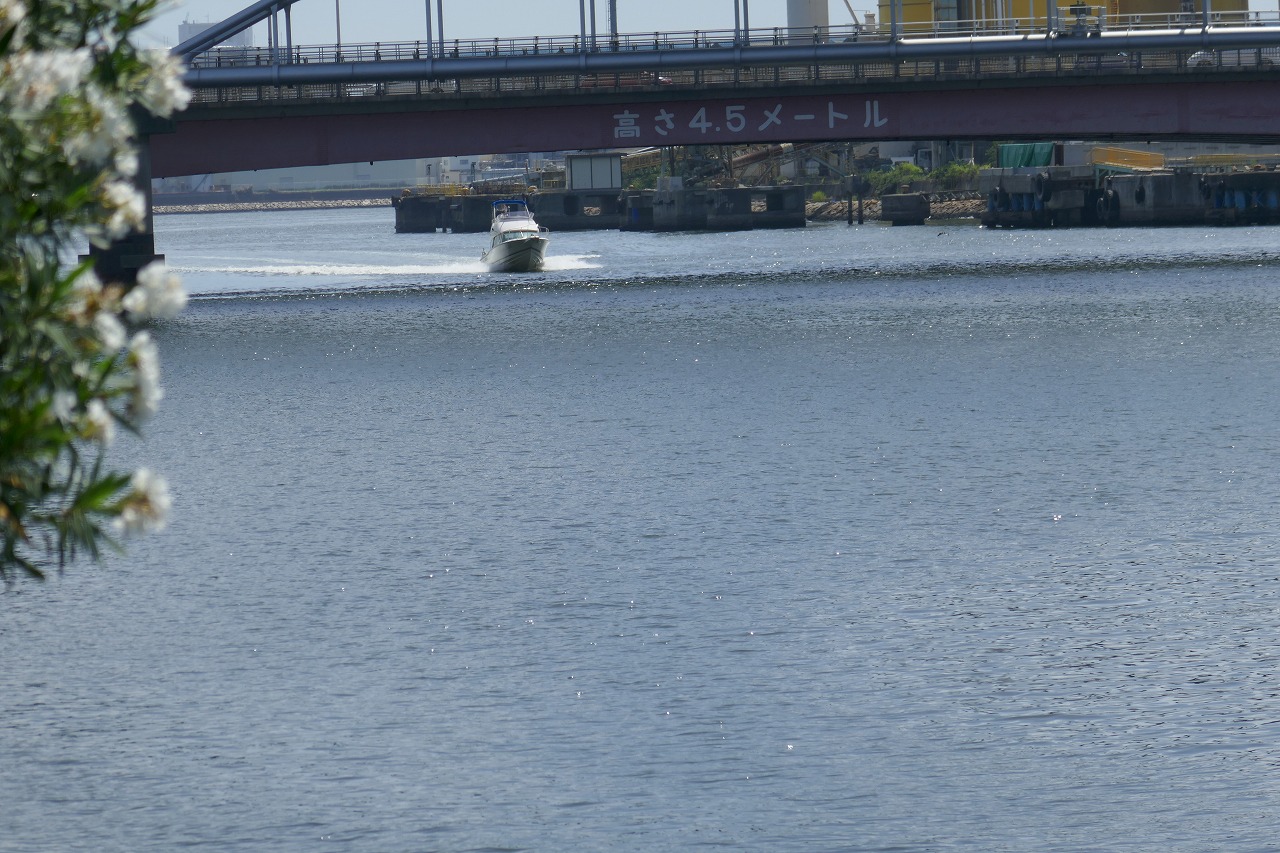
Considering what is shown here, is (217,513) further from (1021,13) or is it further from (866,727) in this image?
(1021,13)

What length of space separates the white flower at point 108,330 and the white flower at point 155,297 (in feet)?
0.43

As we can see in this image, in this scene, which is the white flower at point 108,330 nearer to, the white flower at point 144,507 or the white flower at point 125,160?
the white flower at point 144,507

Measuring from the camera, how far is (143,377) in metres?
7.53

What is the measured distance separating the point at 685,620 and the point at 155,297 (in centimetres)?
1558

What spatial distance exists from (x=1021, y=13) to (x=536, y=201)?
227 feet

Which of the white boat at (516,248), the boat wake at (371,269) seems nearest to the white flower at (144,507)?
the white boat at (516,248)

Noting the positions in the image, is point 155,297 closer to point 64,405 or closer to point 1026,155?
point 64,405

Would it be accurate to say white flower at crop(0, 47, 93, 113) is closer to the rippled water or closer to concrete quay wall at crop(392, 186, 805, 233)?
the rippled water

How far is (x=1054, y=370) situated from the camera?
50.0 metres

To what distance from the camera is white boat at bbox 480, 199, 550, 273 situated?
99.0 m

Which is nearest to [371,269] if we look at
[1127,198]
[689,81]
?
[689,81]

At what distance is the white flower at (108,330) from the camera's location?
291 inches

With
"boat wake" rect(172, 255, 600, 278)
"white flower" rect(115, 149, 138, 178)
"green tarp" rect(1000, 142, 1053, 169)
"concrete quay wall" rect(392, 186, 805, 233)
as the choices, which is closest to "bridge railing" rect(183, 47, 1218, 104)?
"boat wake" rect(172, 255, 600, 278)

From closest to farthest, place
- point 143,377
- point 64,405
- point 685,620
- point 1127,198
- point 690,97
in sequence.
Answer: point 64,405 < point 143,377 < point 685,620 < point 690,97 < point 1127,198
